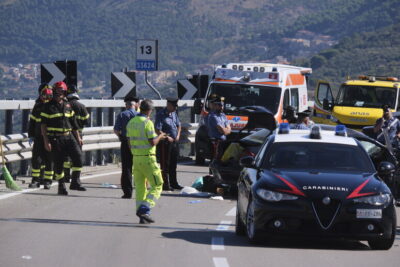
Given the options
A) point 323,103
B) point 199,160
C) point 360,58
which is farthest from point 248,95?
point 360,58

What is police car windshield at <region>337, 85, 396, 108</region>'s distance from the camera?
2923 centimetres

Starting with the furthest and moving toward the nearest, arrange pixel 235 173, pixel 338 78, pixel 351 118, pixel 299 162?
pixel 338 78 < pixel 351 118 < pixel 235 173 < pixel 299 162

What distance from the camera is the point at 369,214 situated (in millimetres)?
11336

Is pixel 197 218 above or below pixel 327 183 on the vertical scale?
below

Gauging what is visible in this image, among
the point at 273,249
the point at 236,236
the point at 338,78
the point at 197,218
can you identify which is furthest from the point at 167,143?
the point at 338,78

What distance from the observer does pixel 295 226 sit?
37.1 feet

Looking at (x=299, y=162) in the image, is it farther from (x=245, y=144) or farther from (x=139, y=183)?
(x=245, y=144)

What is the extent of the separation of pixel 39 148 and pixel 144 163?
4.85m

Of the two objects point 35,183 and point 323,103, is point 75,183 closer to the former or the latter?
point 35,183

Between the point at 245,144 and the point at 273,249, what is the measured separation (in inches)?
271

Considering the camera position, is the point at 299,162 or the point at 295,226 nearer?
the point at 295,226

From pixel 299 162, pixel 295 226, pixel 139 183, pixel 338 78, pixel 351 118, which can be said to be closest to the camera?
pixel 295 226

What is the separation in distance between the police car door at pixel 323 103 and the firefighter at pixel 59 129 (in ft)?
41.3

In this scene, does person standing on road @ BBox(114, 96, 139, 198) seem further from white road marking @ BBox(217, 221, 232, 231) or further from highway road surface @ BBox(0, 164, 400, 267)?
Result: white road marking @ BBox(217, 221, 232, 231)
